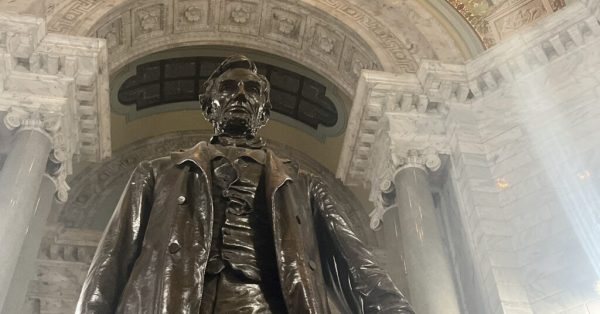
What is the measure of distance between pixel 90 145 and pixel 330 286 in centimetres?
589

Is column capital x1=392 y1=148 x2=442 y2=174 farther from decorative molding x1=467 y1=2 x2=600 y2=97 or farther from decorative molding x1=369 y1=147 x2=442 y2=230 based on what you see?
decorative molding x1=467 y1=2 x2=600 y2=97

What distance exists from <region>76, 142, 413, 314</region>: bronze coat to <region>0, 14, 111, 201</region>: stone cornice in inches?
191

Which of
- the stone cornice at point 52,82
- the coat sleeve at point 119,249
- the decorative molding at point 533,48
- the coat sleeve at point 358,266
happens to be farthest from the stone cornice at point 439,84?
the coat sleeve at point 119,249

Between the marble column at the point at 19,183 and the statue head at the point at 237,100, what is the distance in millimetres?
3515

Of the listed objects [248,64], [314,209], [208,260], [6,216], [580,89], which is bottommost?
[208,260]

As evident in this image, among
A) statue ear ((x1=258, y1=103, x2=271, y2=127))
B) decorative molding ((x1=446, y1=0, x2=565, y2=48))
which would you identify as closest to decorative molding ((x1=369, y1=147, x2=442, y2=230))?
decorative molding ((x1=446, y1=0, x2=565, y2=48))

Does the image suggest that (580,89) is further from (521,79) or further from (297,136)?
(297,136)

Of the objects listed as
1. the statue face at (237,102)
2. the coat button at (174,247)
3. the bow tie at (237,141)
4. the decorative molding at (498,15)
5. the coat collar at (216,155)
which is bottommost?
the coat button at (174,247)

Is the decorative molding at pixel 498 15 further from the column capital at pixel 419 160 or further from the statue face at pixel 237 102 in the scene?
the statue face at pixel 237 102

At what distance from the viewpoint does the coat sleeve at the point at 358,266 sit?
2.19 m

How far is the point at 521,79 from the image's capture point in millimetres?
7387

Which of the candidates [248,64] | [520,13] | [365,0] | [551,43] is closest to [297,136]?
[365,0]

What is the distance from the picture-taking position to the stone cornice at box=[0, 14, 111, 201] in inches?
276

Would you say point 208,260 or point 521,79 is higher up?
point 521,79
